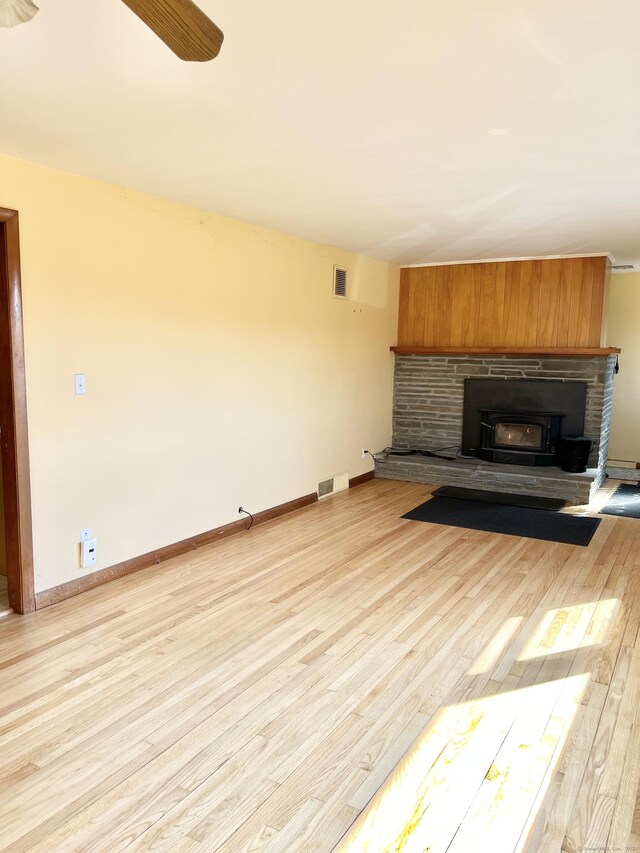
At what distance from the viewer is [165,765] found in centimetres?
201

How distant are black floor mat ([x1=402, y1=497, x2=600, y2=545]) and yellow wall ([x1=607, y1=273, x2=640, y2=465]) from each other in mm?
2593

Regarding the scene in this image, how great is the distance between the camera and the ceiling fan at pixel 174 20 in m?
1.23

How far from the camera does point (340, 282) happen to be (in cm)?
562

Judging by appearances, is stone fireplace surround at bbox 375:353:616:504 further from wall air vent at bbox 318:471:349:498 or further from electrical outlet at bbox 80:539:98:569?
electrical outlet at bbox 80:539:98:569

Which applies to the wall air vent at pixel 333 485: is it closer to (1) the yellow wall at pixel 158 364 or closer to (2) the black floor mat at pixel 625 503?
(1) the yellow wall at pixel 158 364

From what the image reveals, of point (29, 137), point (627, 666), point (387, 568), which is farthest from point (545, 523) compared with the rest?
point (29, 137)

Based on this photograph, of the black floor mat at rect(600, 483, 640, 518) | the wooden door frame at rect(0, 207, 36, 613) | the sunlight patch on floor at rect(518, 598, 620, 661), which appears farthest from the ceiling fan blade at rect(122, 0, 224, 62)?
the black floor mat at rect(600, 483, 640, 518)

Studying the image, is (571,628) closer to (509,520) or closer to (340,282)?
(509,520)

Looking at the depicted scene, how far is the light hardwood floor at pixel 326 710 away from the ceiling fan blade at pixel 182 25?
2061 millimetres

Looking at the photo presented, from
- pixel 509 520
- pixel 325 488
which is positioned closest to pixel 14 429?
pixel 325 488

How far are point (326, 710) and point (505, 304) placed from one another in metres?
4.83

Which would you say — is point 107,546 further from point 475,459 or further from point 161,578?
point 475,459

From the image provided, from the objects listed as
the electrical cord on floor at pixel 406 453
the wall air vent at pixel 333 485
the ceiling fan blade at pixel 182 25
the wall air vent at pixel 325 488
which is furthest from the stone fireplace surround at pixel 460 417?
the ceiling fan blade at pixel 182 25

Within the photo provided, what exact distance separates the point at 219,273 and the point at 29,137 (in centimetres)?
167
